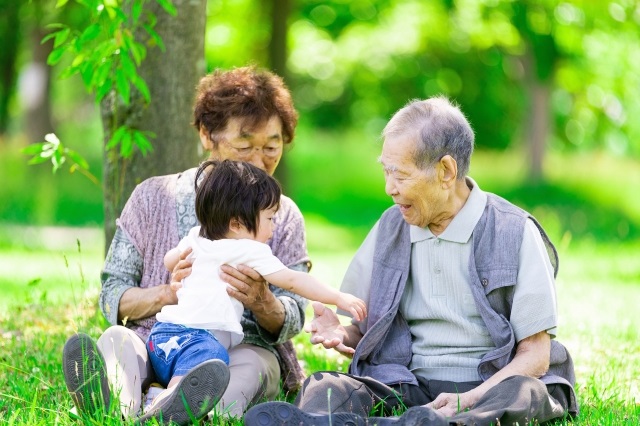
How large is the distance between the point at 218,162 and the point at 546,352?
60.6 inches

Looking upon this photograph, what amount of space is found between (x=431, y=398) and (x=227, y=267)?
1.00m

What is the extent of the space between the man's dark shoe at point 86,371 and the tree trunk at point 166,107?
2.27 metres

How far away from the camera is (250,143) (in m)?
4.42

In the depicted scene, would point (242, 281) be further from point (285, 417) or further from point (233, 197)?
point (285, 417)

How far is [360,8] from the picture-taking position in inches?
632

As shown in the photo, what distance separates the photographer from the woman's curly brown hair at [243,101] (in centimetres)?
443

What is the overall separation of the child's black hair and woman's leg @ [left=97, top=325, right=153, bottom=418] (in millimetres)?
541

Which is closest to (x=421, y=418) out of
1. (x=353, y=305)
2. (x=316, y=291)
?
(x=353, y=305)

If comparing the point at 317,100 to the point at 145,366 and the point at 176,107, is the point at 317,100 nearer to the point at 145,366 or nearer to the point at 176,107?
the point at 176,107

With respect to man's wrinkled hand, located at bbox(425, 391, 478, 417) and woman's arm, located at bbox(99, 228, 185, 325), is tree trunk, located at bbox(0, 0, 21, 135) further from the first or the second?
man's wrinkled hand, located at bbox(425, 391, 478, 417)

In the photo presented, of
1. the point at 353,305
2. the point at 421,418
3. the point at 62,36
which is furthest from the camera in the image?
the point at 62,36

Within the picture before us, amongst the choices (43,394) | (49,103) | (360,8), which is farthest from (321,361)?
(49,103)

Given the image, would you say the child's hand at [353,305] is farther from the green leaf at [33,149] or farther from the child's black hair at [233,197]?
the green leaf at [33,149]

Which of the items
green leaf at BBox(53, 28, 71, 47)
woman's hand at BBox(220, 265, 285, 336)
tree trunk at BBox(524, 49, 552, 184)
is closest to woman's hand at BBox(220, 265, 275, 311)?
woman's hand at BBox(220, 265, 285, 336)
